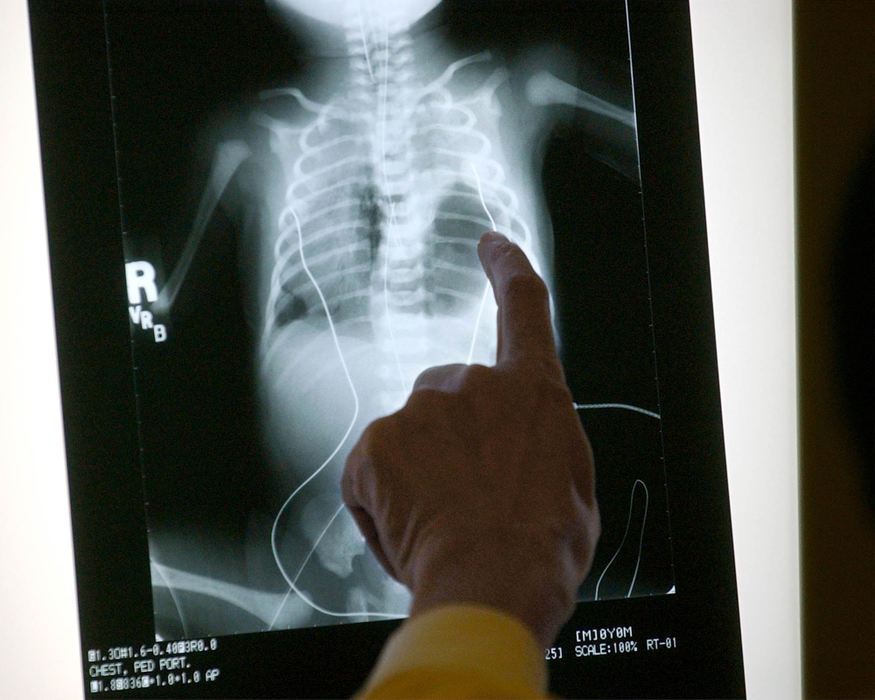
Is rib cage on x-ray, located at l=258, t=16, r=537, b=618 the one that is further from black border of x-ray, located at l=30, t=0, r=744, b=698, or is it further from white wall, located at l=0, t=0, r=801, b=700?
white wall, located at l=0, t=0, r=801, b=700

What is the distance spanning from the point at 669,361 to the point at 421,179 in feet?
1.07

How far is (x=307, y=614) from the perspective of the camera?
2.95 ft

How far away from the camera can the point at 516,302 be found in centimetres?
89

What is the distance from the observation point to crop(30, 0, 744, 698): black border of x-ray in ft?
2.83

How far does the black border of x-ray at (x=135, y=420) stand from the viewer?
2.83 feet

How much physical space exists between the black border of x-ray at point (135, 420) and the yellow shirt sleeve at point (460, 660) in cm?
42

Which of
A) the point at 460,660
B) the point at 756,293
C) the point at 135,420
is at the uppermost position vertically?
the point at 756,293

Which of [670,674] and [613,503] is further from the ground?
[613,503]

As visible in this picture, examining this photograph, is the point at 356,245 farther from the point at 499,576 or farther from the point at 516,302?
the point at 499,576

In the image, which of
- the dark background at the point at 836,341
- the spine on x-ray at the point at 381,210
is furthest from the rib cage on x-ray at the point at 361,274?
the dark background at the point at 836,341

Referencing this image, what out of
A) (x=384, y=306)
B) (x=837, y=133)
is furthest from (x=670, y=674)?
(x=837, y=133)

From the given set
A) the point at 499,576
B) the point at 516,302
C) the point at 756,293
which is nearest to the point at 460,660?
the point at 499,576

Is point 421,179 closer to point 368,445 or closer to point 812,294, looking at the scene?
point 368,445

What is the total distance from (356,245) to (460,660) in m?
0.53
